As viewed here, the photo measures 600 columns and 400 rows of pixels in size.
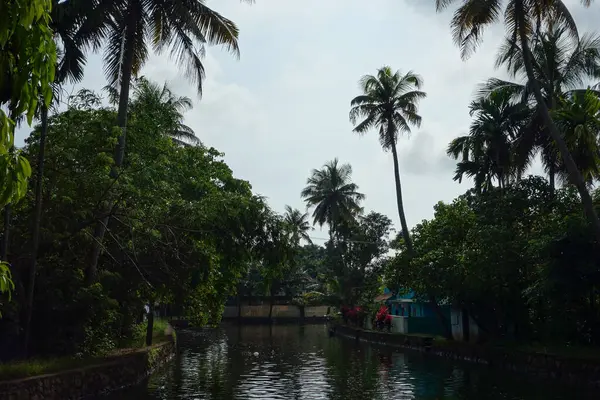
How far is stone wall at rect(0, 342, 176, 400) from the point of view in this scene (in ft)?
46.1

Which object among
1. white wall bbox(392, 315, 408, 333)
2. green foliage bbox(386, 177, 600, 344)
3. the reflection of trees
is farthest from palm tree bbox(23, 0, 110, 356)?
white wall bbox(392, 315, 408, 333)

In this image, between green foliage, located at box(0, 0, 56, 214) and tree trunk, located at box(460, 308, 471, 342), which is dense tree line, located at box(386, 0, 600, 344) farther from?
green foliage, located at box(0, 0, 56, 214)

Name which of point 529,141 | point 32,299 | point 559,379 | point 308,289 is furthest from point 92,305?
point 308,289

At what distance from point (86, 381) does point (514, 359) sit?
16.4 meters

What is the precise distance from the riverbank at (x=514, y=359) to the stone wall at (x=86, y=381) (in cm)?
1425

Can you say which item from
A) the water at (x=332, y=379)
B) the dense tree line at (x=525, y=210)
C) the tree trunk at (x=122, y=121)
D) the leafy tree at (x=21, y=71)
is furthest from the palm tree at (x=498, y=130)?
the leafy tree at (x=21, y=71)

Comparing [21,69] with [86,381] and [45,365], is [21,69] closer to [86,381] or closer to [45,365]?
[45,365]

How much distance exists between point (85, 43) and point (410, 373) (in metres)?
17.0

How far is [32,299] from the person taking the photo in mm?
17109

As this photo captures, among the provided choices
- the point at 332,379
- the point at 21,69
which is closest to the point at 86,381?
the point at 332,379

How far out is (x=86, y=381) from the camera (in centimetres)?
1712

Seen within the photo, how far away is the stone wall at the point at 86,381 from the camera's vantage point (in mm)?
14055

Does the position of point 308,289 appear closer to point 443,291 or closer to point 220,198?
point 443,291

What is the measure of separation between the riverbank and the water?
0.76m
